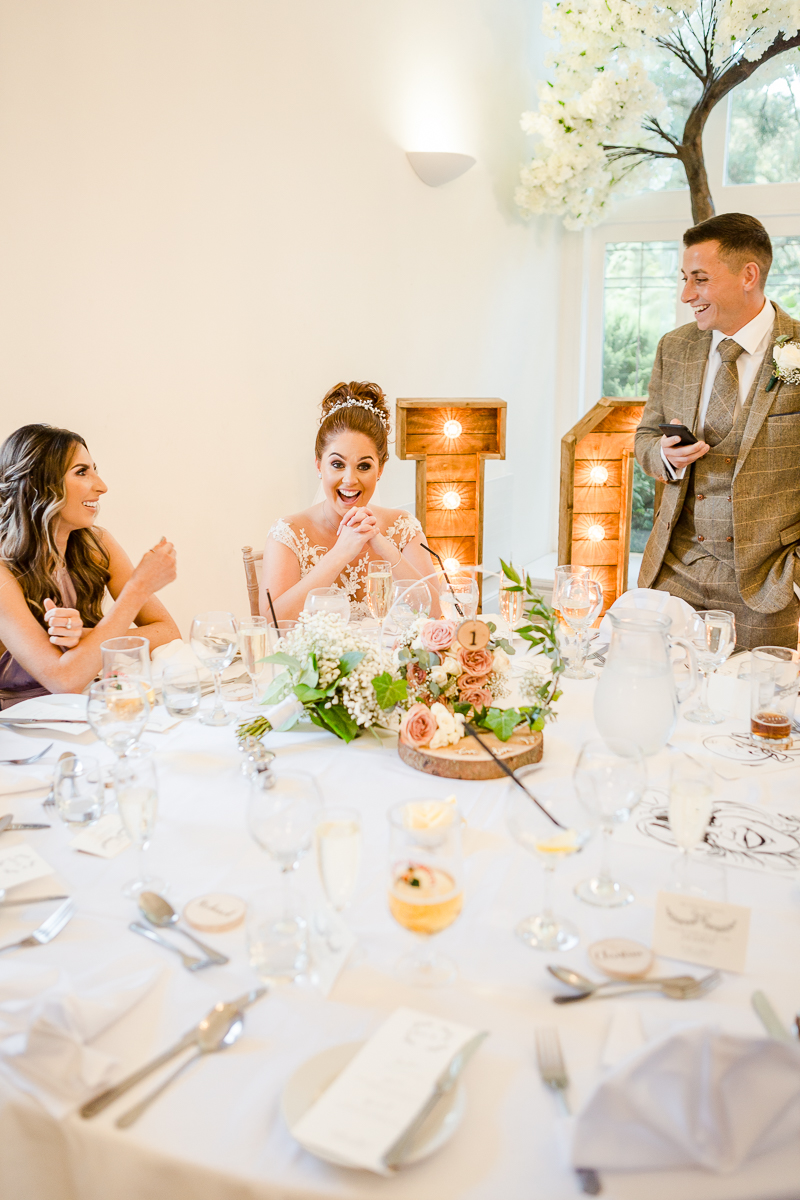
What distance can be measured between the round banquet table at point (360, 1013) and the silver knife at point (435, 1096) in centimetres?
2

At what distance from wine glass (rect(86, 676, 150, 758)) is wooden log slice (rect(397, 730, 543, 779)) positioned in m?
0.46

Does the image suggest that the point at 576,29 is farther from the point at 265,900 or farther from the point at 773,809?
the point at 265,900

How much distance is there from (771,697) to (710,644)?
0.17 m

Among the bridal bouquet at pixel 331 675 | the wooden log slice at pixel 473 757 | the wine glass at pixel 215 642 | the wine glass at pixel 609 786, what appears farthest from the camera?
the wine glass at pixel 215 642

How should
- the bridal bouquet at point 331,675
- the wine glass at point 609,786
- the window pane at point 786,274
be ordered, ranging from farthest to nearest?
the window pane at point 786,274, the bridal bouquet at point 331,675, the wine glass at point 609,786

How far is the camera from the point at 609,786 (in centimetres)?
110

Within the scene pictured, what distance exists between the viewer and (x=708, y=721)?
5.87 feet

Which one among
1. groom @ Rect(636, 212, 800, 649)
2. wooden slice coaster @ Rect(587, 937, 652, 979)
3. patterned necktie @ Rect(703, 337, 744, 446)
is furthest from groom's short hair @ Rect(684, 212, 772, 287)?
wooden slice coaster @ Rect(587, 937, 652, 979)

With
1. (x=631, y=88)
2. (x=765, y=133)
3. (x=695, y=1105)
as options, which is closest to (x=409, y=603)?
(x=695, y=1105)

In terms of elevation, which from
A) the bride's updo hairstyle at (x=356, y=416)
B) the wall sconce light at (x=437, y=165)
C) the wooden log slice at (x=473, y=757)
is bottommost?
the wooden log slice at (x=473, y=757)

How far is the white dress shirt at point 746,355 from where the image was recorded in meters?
2.91

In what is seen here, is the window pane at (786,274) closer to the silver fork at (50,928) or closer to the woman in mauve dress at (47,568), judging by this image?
the woman in mauve dress at (47,568)

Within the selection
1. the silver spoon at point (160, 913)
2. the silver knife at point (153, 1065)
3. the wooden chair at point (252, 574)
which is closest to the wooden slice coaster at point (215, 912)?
the silver spoon at point (160, 913)

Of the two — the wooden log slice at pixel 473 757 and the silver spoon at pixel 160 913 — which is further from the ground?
the wooden log slice at pixel 473 757
